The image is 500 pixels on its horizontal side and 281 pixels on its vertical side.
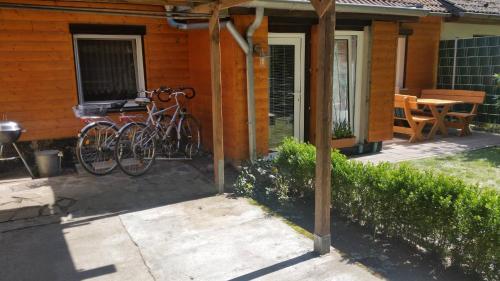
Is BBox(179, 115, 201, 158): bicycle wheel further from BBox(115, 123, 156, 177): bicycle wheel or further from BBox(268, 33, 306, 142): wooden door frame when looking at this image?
BBox(268, 33, 306, 142): wooden door frame

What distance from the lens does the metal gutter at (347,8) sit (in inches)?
223

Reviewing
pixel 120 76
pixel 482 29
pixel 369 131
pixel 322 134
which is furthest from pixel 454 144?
pixel 120 76

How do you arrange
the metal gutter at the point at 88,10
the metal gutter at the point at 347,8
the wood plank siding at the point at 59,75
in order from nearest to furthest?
the metal gutter at the point at 88,10 < the metal gutter at the point at 347,8 < the wood plank siding at the point at 59,75

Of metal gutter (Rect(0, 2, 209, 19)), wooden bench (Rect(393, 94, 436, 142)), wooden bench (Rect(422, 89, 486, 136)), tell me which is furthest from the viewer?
wooden bench (Rect(422, 89, 486, 136))

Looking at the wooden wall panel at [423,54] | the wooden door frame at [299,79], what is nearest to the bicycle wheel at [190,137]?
the wooden door frame at [299,79]

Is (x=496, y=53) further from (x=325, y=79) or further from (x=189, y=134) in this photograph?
(x=325, y=79)

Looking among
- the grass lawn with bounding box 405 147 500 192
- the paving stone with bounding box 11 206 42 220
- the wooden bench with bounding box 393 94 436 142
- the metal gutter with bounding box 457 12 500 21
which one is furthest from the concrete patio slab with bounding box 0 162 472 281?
the metal gutter with bounding box 457 12 500 21

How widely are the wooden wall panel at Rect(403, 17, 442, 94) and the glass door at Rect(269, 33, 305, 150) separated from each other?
15.7ft

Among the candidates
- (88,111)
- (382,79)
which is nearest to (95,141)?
(88,111)

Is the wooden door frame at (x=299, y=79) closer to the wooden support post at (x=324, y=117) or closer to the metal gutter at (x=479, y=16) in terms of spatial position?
the wooden support post at (x=324, y=117)

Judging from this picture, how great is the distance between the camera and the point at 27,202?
507cm

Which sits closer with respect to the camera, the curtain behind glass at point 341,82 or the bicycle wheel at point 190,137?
the bicycle wheel at point 190,137

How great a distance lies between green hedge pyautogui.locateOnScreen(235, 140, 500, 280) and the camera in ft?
10.4

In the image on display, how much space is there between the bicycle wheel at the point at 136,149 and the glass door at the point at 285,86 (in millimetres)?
2022
